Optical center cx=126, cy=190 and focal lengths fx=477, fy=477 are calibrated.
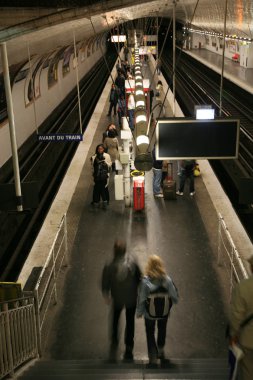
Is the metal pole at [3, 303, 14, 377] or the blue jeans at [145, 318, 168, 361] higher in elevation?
the metal pole at [3, 303, 14, 377]

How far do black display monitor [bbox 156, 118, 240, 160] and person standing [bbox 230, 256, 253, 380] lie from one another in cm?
402

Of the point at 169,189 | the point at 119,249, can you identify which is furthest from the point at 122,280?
the point at 169,189

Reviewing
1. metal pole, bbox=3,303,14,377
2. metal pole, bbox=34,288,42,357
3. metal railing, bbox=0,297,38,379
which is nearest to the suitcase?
metal pole, bbox=34,288,42,357

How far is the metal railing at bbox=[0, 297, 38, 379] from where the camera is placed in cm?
431

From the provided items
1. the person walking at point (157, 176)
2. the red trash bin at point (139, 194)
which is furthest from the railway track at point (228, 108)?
the red trash bin at point (139, 194)

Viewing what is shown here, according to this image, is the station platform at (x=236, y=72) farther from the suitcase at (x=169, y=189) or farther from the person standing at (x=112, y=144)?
the suitcase at (x=169, y=189)

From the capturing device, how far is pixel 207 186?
35.2ft

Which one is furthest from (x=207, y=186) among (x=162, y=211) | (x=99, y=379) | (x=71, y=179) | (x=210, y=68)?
(x=210, y=68)

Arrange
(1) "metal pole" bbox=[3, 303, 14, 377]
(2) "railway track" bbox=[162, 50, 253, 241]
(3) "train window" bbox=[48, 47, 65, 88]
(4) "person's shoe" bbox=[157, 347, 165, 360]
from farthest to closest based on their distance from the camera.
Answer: (3) "train window" bbox=[48, 47, 65, 88] → (2) "railway track" bbox=[162, 50, 253, 241] → (4) "person's shoe" bbox=[157, 347, 165, 360] → (1) "metal pole" bbox=[3, 303, 14, 377]

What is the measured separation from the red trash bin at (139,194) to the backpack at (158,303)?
4.56 metres

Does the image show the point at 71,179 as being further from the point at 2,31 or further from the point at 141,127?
the point at 2,31

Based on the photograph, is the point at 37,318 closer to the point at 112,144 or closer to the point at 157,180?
the point at 157,180

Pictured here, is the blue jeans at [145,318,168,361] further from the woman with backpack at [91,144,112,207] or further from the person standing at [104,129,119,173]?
the person standing at [104,129,119,173]

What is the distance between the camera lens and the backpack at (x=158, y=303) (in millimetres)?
4641
